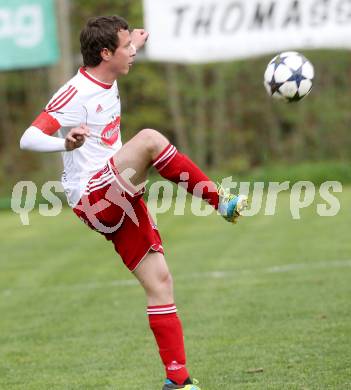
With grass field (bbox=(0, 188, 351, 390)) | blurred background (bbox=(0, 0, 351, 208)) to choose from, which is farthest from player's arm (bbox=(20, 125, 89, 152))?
blurred background (bbox=(0, 0, 351, 208))

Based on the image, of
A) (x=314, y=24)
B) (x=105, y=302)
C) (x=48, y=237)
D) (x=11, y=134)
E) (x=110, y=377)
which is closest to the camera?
(x=110, y=377)

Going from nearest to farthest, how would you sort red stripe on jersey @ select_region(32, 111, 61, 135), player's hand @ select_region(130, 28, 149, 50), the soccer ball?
1. red stripe on jersey @ select_region(32, 111, 61, 135)
2. player's hand @ select_region(130, 28, 149, 50)
3. the soccer ball

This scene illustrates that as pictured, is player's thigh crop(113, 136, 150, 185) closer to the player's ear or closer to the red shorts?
the red shorts

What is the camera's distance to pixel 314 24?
642 inches

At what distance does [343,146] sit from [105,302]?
16181 mm

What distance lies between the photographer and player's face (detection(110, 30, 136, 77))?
4914 millimetres

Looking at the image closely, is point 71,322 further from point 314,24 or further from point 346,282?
point 314,24

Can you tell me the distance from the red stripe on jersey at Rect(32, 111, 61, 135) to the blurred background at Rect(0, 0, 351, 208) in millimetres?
18319

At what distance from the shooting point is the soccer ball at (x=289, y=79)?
18.5ft

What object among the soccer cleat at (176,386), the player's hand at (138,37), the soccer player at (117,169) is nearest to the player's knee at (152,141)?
the soccer player at (117,169)

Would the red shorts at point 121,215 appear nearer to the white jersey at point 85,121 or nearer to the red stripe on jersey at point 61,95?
the white jersey at point 85,121

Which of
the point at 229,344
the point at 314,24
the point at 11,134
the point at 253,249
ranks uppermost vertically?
the point at 314,24

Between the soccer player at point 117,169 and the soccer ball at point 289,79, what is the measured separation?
101cm

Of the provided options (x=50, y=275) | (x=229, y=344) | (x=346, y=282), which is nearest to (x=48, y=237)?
(x=50, y=275)
